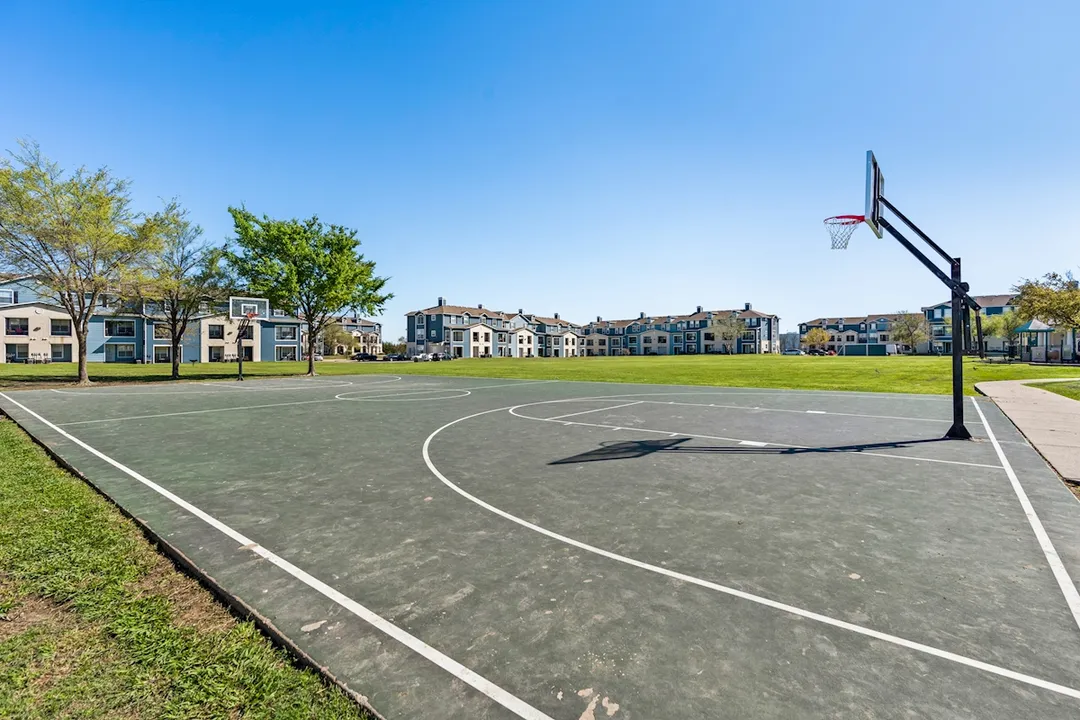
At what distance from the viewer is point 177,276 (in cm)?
3316

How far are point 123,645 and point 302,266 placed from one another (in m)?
37.3

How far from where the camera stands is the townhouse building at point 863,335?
372 feet

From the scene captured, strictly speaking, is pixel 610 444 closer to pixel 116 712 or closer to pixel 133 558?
pixel 133 558

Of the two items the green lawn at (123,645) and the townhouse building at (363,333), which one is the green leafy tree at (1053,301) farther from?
the townhouse building at (363,333)

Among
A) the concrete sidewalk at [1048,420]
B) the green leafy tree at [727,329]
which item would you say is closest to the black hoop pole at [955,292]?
the concrete sidewalk at [1048,420]

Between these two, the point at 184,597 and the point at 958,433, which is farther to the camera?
the point at 958,433

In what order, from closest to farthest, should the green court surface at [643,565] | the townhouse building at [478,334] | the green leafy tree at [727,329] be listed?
the green court surface at [643,565] < the townhouse building at [478,334] < the green leafy tree at [727,329]

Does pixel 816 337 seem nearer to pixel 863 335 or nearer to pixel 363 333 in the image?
pixel 863 335

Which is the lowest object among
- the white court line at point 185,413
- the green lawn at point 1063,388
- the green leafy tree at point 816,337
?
the green lawn at point 1063,388

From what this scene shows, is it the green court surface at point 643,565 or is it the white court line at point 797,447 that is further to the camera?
the white court line at point 797,447

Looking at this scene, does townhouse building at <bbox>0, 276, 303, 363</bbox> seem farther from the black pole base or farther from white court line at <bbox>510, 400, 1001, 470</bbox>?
the black pole base

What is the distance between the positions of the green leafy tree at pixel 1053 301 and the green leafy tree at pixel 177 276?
49952 millimetres

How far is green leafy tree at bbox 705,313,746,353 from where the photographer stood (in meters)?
113

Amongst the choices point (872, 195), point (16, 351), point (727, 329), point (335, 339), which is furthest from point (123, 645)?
point (727, 329)
